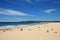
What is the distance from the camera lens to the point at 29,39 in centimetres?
504

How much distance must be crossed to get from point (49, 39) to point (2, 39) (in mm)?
2132

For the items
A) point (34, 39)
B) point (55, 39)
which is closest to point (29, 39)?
point (34, 39)

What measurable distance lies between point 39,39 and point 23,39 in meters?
0.72

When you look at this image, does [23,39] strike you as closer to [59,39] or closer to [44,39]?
[44,39]

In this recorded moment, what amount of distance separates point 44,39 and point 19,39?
3.69 ft

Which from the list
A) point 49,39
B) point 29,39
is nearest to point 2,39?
point 29,39

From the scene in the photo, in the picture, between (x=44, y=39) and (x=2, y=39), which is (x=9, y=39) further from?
(x=44, y=39)

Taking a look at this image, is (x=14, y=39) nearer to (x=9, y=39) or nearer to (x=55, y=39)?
(x=9, y=39)

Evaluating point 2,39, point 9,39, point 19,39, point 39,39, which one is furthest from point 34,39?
point 2,39

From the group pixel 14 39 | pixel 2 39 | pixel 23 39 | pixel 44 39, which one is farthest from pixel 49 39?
pixel 2 39

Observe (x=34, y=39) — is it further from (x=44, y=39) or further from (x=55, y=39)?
(x=55, y=39)

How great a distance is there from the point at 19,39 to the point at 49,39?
1.35m

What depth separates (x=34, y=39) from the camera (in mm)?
5027

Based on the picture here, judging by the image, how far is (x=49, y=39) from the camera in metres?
5.06
